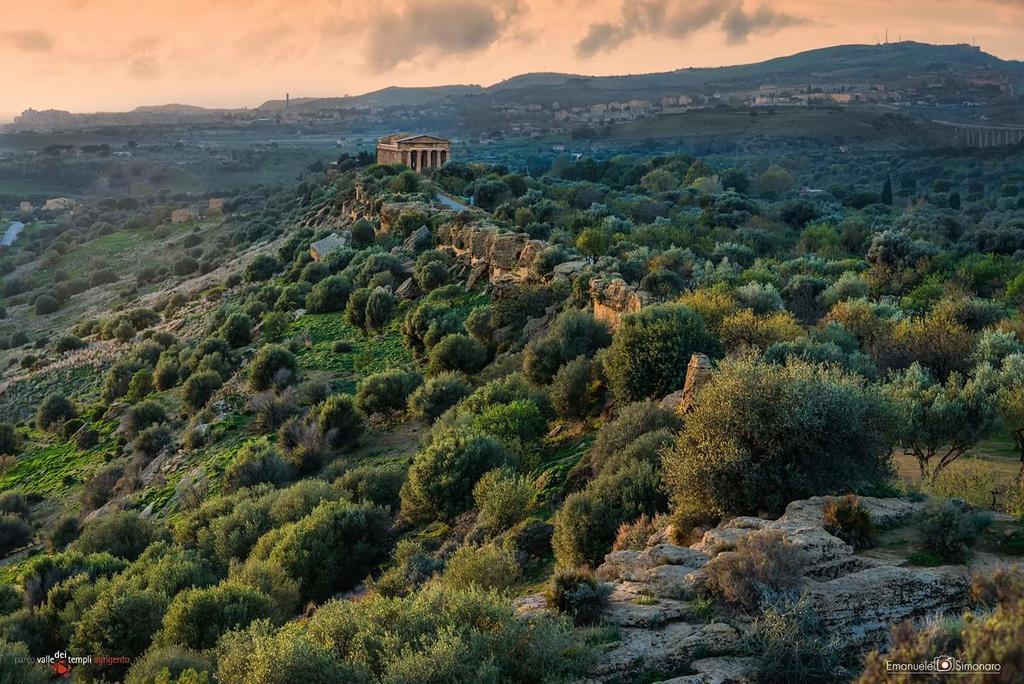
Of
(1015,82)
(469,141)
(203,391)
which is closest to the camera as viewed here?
(203,391)

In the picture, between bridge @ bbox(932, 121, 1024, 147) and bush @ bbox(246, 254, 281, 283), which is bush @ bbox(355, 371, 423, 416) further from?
bridge @ bbox(932, 121, 1024, 147)

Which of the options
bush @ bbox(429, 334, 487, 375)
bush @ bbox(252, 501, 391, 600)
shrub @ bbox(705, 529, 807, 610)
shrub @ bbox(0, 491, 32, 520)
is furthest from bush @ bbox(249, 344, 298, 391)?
shrub @ bbox(705, 529, 807, 610)

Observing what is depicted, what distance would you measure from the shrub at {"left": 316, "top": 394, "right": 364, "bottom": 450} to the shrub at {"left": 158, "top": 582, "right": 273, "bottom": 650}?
26.1 ft

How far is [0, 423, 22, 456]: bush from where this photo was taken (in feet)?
80.3

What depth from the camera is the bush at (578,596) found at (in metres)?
7.71

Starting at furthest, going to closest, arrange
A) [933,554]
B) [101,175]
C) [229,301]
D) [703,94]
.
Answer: [703,94], [101,175], [229,301], [933,554]

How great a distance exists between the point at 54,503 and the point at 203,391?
5013 mm

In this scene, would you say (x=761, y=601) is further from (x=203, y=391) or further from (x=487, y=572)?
(x=203, y=391)

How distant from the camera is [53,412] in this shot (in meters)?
25.9

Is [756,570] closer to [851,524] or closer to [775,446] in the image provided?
[851,524]

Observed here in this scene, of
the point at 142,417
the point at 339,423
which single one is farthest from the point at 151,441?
the point at 339,423

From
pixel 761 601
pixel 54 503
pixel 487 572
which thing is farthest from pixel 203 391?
pixel 761 601

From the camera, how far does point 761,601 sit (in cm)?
727

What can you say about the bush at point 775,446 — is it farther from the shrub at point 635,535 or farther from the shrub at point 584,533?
the shrub at point 584,533
